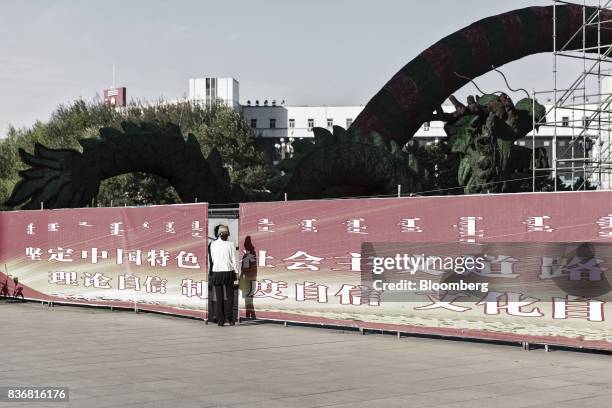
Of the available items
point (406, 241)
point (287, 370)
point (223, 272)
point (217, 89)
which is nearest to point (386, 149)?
point (223, 272)

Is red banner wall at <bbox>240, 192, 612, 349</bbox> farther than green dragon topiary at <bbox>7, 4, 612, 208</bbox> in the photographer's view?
No

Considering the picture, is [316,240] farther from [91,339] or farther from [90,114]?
[90,114]

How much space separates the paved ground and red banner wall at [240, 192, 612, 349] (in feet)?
1.02

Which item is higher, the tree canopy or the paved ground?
the tree canopy

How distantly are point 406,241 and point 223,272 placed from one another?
3513 mm

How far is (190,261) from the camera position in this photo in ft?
56.0

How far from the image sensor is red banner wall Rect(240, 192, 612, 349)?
39.0ft

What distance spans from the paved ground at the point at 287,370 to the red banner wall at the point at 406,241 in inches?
12.3

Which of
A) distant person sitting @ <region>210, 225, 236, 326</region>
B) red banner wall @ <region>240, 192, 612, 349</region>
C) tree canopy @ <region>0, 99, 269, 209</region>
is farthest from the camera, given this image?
tree canopy @ <region>0, 99, 269, 209</region>

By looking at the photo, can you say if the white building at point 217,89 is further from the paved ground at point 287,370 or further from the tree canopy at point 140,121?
the paved ground at point 287,370

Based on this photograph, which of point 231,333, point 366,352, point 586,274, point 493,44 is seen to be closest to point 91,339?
point 231,333

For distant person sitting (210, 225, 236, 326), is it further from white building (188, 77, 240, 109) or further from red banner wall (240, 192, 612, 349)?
white building (188, 77, 240, 109)

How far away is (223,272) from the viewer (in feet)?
51.7

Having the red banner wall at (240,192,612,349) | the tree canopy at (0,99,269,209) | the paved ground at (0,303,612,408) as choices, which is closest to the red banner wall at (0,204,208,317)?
the red banner wall at (240,192,612,349)
